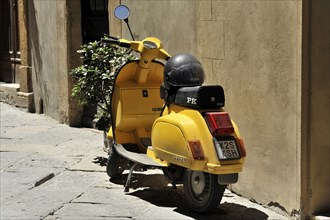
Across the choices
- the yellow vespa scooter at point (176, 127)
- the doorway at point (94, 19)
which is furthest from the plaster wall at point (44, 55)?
the yellow vespa scooter at point (176, 127)

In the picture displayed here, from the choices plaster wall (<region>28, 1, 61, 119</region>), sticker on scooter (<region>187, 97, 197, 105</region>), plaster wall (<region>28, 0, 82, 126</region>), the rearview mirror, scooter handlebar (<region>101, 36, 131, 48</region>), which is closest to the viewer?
sticker on scooter (<region>187, 97, 197, 105</region>)

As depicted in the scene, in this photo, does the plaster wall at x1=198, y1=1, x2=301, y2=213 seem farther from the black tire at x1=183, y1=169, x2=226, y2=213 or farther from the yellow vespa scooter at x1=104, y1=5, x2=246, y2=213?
the black tire at x1=183, y1=169, x2=226, y2=213

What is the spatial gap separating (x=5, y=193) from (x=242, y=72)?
2.61 meters

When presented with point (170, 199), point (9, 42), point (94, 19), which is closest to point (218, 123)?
point (170, 199)

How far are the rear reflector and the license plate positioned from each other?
0.47ft

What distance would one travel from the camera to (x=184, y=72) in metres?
5.77

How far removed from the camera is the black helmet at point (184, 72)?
5.76 meters

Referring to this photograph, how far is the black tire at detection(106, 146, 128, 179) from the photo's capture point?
6.80 m

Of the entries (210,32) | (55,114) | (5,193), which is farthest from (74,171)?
(55,114)

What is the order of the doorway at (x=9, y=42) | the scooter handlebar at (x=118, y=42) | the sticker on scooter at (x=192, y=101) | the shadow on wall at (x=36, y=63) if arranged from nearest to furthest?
1. the sticker on scooter at (x=192, y=101)
2. the scooter handlebar at (x=118, y=42)
3. the shadow on wall at (x=36, y=63)
4. the doorway at (x=9, y=42)

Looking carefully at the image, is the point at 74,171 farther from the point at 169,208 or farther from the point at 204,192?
the point at 204,192

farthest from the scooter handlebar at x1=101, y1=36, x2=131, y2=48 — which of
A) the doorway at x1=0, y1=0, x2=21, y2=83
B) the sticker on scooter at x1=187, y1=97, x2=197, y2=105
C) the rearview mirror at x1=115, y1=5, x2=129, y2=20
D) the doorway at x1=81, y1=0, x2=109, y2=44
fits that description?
the doorway at x1=0, y1=0, x2=21, y2=83

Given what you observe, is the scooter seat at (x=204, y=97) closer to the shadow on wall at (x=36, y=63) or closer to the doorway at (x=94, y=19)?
the doorway at (x=94, y=19)

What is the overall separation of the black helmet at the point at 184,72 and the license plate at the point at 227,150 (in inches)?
27.7
